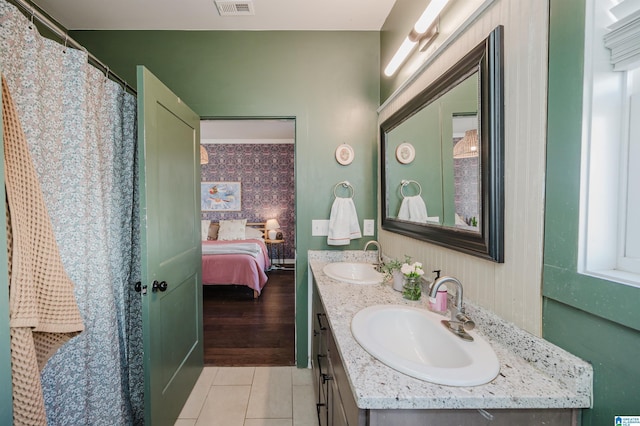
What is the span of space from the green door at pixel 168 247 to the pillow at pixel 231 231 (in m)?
3.07

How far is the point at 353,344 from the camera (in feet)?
3.00

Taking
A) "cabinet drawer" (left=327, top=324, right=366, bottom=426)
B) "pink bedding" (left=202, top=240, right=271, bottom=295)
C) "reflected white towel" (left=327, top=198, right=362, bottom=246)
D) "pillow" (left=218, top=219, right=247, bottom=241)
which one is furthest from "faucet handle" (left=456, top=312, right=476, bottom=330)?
"pillow" (left=218, top=219, right=247, bottom=241)

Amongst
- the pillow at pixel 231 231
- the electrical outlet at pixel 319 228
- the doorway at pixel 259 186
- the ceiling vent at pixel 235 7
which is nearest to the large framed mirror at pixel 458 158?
the electrical outlet at pixel 319 228

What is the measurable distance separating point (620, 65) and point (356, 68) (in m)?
1.81

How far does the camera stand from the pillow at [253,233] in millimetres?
5391

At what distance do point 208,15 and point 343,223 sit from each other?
70.4 inches

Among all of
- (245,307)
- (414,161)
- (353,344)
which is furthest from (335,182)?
(245,307)

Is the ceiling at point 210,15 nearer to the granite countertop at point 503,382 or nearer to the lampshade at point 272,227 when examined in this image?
the granite countertop at point 503,382

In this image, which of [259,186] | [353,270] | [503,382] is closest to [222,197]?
[259,186]

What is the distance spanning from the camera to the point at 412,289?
1327 mm

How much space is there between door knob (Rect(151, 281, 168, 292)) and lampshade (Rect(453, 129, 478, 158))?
1.59m

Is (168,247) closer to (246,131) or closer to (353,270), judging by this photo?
(353,270)

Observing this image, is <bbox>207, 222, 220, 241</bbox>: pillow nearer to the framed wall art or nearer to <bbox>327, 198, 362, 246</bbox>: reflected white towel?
the framed wall art

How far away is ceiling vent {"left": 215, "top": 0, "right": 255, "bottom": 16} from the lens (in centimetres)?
184
